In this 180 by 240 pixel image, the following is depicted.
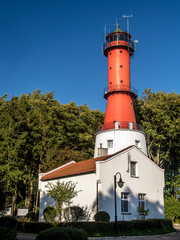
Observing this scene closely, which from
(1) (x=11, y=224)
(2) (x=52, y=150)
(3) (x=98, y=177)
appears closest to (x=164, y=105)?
(2) (x=52, y=150)

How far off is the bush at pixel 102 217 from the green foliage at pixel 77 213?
1928 mm

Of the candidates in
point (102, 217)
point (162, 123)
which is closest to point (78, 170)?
point (102, 217)

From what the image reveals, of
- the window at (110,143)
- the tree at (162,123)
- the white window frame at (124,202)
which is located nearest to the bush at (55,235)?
the white window frame at (124,202)

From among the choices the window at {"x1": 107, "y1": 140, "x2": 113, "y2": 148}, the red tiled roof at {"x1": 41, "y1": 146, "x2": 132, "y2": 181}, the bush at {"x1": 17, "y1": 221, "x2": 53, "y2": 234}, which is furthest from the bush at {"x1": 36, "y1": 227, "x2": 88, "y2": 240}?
the window at {"x1": 107, "y1": 140, "x2": 113, "y2": 148}

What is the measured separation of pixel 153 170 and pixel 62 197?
9364 mm

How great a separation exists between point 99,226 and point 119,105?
17004mm

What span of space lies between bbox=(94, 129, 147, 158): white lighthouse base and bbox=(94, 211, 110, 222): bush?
30.6 ft

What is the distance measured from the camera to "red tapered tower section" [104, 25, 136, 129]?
102 feet

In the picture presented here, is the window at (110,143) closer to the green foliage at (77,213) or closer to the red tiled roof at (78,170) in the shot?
the red tiled roof at (78,170)

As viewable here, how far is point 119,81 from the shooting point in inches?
1268

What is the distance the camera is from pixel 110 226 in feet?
57.1

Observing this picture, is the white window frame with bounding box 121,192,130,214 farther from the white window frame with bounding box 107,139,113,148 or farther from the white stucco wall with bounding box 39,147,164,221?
the white window frame with bounding box 107,139,113,148

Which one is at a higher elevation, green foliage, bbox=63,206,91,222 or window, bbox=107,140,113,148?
window, bbox=107,140,113,148

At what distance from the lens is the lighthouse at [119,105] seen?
2920 cm
